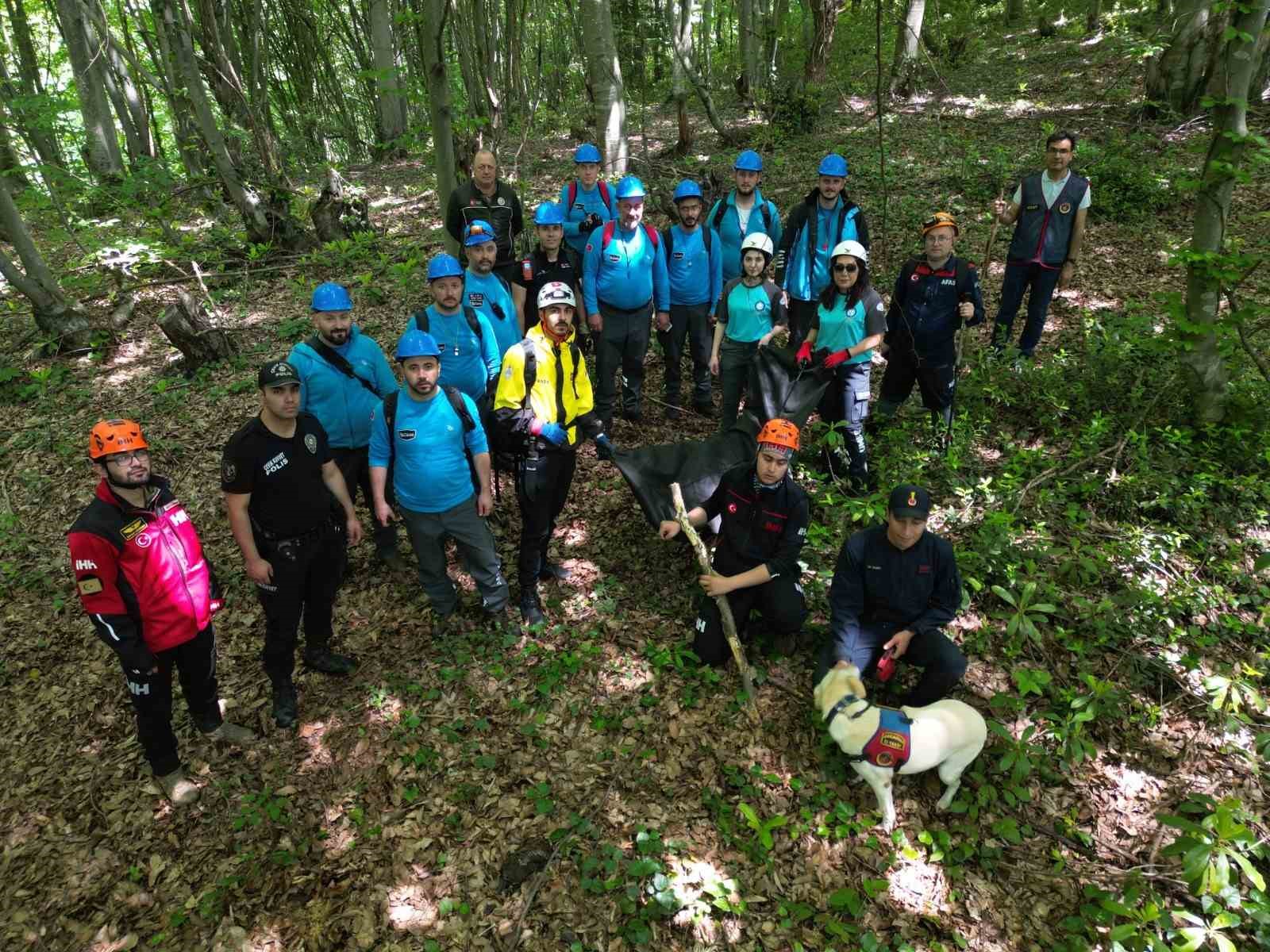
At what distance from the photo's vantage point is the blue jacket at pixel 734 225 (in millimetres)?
6641

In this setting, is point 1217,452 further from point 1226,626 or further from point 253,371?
point 253,371

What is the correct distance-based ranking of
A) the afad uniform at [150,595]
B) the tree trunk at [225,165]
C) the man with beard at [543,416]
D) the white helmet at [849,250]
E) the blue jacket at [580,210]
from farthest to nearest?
1. the tree trunk at [225,165]
2. the blue jacket at [580,210]
3. the white helmet at [849,250]
4. the man with beard at [543,416]
5. the afad uniform at [150,595]

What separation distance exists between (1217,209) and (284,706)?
7912 mm

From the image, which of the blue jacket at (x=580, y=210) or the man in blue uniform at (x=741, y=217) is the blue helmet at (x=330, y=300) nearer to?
the blue jacket at (x=580, y=210)

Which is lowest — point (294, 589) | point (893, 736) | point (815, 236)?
point (893, 736)

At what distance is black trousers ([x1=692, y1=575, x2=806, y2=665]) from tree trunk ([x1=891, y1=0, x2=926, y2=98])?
1445 cm

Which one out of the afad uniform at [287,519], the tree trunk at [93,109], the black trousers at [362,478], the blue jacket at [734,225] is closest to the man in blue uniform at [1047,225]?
the blue jacket at [734,225]

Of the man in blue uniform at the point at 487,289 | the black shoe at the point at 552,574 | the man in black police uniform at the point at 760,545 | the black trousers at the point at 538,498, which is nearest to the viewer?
the man in black police uniform at the point at 760,545

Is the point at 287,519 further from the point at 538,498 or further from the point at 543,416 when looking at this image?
the point at 543,416

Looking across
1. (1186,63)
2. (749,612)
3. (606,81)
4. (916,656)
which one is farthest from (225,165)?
(1186,63)

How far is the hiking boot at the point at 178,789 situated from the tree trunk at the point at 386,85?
12185 millimetres

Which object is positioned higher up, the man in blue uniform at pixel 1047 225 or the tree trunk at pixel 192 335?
the man in blue uniform at pixel 1047 225

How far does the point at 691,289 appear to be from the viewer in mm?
6621

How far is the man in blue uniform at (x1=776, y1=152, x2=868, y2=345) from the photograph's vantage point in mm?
6012
